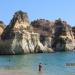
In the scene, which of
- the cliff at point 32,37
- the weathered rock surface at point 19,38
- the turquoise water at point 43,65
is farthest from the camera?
the cliff at point 32,37

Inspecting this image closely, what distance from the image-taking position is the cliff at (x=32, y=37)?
127500 millimetres

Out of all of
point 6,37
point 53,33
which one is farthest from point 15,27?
point 53,33

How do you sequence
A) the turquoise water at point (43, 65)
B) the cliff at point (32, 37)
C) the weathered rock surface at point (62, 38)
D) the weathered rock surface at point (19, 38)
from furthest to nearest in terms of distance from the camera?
the weathered rock surface at point (62, 38) → the cliff at point (32, 37) → the weathered rock surface at point (19, 38) → the turquoise water at point (43, 65)

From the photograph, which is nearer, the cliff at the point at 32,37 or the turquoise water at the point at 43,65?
the turquoise water at the point at 43,65

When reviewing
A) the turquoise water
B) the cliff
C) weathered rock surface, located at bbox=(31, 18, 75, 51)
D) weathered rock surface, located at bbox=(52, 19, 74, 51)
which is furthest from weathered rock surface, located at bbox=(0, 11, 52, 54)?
the turquoise water

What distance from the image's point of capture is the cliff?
418 feet

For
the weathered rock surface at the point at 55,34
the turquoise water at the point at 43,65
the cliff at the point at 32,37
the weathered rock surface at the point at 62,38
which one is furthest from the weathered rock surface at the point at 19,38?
the turquoise water at the point at 43,65

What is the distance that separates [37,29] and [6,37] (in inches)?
1460

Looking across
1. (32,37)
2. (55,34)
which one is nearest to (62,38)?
(55,34)

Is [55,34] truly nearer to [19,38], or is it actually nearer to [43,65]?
[19,38]

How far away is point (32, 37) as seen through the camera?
135m

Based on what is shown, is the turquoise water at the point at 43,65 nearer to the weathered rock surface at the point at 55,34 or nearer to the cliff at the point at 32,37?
the cliff at the point at 32,37

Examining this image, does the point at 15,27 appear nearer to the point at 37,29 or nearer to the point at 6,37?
the point at 6,37

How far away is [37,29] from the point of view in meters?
168
